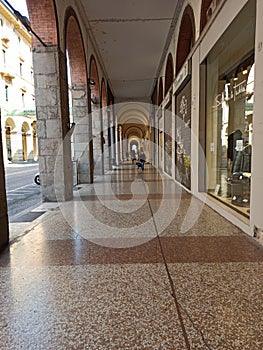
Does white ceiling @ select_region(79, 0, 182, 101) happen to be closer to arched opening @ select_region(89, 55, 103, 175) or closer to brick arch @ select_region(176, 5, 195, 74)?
brick arch @ select_region(176, 5, 195, 74)

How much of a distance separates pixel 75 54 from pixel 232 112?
191 inches

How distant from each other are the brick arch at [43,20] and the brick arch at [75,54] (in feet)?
4.87

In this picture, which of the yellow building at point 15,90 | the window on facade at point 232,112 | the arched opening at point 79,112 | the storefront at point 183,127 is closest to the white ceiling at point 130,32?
the arched opening at point 79,112

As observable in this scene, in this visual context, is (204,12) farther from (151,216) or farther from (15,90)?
(15,90)

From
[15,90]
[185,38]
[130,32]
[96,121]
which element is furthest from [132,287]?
[15,90]

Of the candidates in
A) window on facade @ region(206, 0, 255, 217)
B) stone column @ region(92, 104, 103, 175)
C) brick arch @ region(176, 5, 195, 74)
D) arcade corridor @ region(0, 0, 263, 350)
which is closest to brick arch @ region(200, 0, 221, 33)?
arcade corridor @ region(0, 0, 263, 350)

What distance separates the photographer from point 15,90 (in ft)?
85.1

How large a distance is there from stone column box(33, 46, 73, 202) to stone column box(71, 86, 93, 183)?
2.38 m

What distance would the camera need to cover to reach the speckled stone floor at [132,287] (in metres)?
1.42

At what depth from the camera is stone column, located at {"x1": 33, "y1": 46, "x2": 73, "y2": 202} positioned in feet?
16.6

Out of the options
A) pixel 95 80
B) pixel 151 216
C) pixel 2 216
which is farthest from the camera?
pixel 95 80

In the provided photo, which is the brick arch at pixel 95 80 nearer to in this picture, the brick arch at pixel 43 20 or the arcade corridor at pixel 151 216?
the arcade corridor at pixel 151 216

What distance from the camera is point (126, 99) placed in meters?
18.6

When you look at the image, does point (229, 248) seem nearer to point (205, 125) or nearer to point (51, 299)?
point (51, 299)
